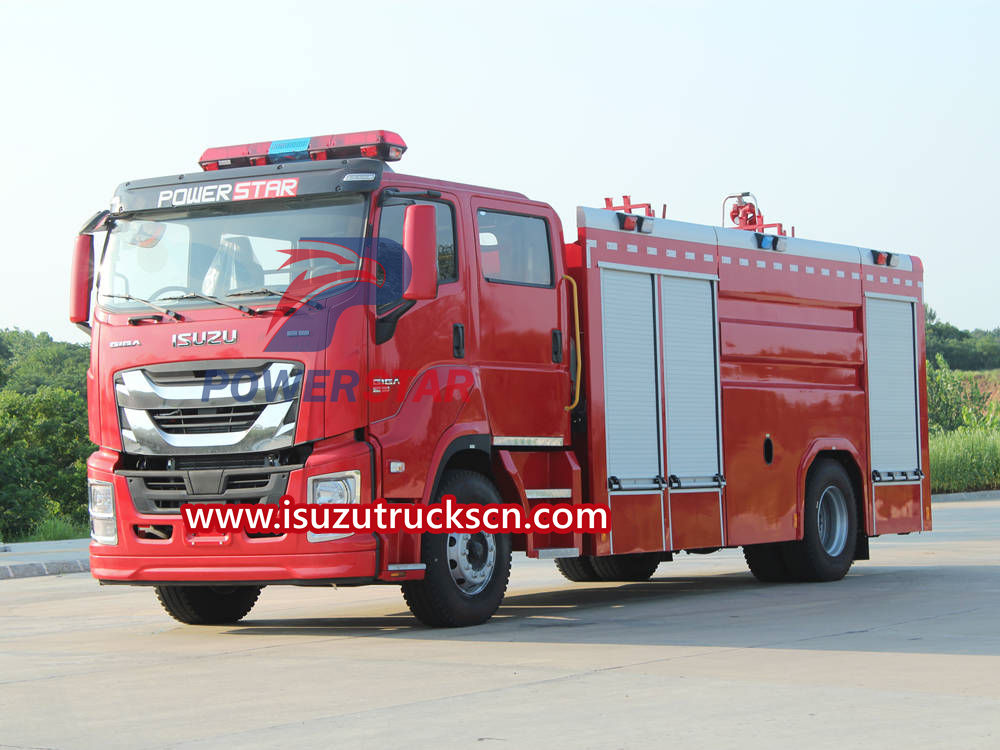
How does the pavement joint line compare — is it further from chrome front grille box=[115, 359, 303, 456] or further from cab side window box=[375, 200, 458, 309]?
cab side window box=[375, 200, 458, 309]

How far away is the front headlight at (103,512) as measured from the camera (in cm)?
1033

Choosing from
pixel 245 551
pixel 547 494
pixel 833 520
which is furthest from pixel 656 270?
pixel 245 551

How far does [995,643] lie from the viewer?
921cm

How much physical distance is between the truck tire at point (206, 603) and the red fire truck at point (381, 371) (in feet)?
0.06

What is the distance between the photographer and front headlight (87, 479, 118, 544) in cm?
1033

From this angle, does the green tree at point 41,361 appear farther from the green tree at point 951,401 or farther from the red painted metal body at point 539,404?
the red painted metal body at point 539,404

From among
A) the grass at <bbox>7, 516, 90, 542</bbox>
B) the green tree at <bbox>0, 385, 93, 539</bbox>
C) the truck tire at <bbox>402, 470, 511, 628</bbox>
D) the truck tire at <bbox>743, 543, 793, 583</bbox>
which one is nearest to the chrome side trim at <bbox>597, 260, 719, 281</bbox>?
the truck tire at <bbox>402, 470, 511, 628</bbox>

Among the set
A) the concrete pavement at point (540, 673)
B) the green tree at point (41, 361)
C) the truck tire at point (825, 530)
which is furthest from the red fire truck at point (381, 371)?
the green tree at point (41, 361)

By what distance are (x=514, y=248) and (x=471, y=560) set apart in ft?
7.83

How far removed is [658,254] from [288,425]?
4.25 metres

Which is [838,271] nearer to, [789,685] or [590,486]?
[590,486]

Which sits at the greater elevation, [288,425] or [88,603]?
[288,425]

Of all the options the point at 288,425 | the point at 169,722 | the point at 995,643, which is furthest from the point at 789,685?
the point at 288,425

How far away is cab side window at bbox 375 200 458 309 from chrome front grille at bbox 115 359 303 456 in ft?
2.64
